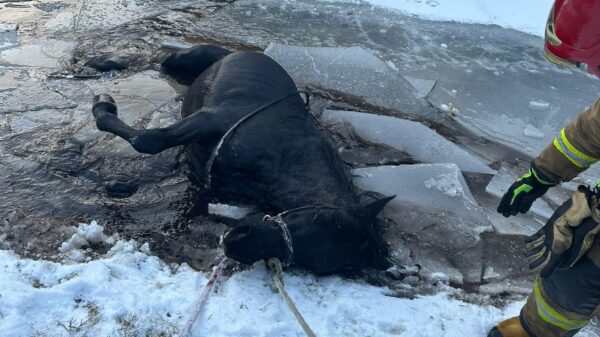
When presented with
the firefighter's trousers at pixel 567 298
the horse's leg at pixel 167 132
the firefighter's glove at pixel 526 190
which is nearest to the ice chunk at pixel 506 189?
the firefighter's glove at pixel 526 190

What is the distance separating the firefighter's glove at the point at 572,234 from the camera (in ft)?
7.95

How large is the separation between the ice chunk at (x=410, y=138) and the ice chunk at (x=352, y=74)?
17.8 inches

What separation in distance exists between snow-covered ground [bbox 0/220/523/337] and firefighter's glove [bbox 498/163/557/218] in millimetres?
628

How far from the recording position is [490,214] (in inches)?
159

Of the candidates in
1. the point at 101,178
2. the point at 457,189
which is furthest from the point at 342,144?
the point at 101,178

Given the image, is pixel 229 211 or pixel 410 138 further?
pixel 410 138

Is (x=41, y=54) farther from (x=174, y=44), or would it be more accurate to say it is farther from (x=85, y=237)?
(x=85, y=237)

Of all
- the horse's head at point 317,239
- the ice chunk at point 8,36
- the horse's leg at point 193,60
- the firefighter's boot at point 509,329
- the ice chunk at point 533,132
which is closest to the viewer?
the firefighter's boot at point 509,329

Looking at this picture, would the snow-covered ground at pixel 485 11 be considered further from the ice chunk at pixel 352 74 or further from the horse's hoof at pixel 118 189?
the horse's hoof at pixel 118 189

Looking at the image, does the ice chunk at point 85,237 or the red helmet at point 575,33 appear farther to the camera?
the ice chunk at point 85,237

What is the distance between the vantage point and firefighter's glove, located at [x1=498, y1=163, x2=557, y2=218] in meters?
2.92

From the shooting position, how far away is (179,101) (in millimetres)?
4973

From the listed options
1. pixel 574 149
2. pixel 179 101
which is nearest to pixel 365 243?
pixel 574 149

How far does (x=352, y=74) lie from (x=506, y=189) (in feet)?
6.76
